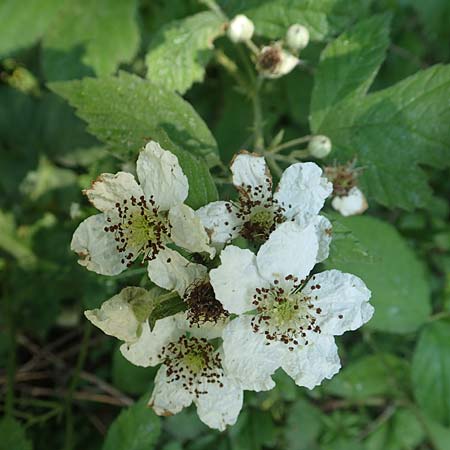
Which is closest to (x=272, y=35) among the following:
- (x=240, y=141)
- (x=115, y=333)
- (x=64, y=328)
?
(x=240, y=141)

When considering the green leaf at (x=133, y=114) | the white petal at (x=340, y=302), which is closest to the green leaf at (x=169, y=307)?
the white petal at (x=340, y=302)

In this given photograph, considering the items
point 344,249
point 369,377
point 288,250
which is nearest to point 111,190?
point 288,250

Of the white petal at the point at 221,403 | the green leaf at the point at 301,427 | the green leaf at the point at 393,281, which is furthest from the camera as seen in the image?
the green leaf at the point at 301,427

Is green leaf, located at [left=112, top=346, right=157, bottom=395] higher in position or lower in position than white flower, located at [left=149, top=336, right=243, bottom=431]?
lower

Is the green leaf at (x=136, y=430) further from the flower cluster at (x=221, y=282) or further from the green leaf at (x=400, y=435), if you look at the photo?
the green leaf at (x=400, y=435)

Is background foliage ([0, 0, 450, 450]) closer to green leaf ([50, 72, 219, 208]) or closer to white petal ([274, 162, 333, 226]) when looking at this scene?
green leaf ([50, 72, 219, 208])

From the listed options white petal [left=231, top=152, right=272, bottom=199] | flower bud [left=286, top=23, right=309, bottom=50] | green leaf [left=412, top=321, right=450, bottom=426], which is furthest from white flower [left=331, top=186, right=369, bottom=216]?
green leaf [left=412, top=321, right=450, bottom=426]

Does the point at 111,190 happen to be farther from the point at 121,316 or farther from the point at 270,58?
the point at 270,58
